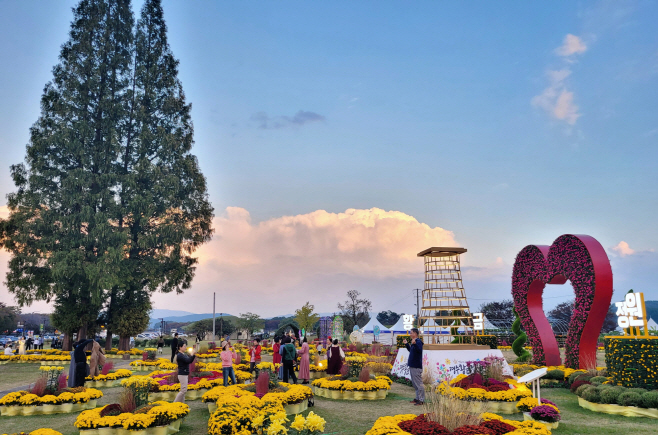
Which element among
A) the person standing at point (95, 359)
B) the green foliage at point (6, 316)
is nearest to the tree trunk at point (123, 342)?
the person standing at point (95, 359)

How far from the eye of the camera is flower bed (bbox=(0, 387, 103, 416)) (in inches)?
460

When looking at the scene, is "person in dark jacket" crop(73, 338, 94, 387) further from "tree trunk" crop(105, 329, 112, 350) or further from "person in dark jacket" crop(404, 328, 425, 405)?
"tree trunk" crop(105, 329, 112, 350)

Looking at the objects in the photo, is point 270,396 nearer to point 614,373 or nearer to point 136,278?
point 614,373

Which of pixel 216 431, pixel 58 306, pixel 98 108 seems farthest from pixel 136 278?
pixel 216 431

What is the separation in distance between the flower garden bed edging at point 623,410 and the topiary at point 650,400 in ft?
0.29

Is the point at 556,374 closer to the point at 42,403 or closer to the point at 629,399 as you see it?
the point at 629,399

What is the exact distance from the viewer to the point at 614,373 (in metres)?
13.0

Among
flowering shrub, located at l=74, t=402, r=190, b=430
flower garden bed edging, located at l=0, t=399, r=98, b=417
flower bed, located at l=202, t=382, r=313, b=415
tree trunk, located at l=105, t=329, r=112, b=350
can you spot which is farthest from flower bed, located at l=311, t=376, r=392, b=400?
tree trunk, located at l=105, t=329, r=112, b=350

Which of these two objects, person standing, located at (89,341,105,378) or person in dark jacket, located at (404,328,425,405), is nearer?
person in dark jacket, located at (404,328,425,405)

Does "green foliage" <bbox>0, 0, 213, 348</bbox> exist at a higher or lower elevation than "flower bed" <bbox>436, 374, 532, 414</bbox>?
higher

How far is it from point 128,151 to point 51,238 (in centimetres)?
837

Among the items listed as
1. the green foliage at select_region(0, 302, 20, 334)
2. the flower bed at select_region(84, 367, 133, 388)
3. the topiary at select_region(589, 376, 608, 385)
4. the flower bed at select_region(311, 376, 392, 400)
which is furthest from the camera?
the green foliage at select_region(0, 302, 20, 334)

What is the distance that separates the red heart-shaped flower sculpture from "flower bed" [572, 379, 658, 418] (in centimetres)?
476

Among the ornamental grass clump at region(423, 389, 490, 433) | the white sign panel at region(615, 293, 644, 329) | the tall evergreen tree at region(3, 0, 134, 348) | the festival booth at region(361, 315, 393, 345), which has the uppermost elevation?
the tall evergreen tree at region(3, 0, 134, 348)
